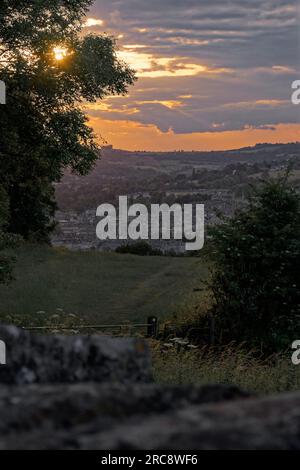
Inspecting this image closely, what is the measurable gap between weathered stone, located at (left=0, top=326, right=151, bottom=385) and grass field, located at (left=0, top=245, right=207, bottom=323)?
24383 mm

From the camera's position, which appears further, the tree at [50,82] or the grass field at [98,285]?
the grass field at [98,285]

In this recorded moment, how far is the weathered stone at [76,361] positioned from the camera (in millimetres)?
3273

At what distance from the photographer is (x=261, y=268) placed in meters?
24.9

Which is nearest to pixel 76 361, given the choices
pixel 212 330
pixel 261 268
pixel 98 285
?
pixel 212 330

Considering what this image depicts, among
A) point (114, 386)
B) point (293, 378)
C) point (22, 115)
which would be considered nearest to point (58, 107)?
point (22, 115)

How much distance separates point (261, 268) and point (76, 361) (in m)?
22.1

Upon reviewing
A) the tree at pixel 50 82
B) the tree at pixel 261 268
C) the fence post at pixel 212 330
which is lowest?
the fence post at pixel 212 330

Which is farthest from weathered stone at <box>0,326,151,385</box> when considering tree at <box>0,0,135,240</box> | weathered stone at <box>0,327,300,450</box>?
tree at <box>0,0,135,240</box>

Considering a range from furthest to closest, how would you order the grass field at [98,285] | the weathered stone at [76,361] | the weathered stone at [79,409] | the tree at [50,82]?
the grass field at [98,285] < the tree at [50,82] < the weathered stone at [76,361] < the weathered stone at [79,409]

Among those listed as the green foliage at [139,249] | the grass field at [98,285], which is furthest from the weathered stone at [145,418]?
the green foliage at [139,249]

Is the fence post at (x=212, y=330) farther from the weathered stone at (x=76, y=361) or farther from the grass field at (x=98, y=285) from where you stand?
the weathered stone at (x=76, y=361)

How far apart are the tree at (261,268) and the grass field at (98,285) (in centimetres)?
409

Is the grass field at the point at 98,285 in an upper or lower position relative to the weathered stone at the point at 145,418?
lower
